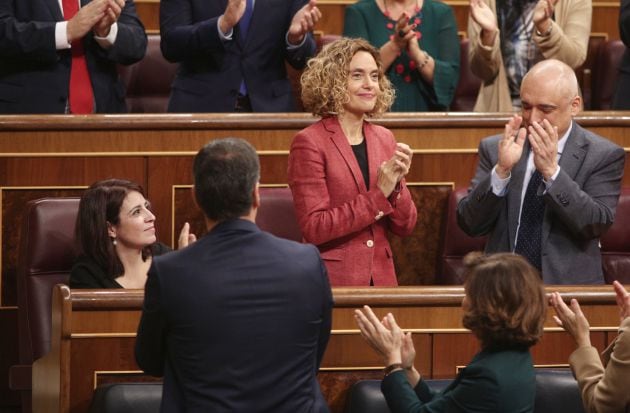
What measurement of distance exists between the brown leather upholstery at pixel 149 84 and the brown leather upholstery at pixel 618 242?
1.57 metres

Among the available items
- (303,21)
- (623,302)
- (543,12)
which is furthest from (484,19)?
(623,302)

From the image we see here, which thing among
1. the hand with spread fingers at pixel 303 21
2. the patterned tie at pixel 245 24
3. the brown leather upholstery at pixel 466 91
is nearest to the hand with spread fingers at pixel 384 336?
the hand with spread fingers at pixel 303 21

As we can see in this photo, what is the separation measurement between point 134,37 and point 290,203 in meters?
0.67

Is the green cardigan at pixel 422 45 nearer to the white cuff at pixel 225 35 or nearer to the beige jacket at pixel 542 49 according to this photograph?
the beige jacket at pixel 542 49

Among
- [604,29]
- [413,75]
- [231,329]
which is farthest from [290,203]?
[604,29]

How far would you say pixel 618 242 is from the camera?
278 cm

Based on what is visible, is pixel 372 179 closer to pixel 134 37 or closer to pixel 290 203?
pixel 290 203

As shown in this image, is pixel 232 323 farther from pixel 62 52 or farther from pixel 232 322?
pixel 62 52

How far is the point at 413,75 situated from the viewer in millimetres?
3221

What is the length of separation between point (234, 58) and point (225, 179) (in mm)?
1516

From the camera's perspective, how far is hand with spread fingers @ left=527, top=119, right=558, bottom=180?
2328 millimetres

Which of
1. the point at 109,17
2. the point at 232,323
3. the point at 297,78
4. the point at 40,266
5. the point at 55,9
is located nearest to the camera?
the point at 232,323

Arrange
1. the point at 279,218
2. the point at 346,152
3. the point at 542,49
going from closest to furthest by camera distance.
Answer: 1. the point at 346,152
2. the point at 279,218
3. the point at 542,49

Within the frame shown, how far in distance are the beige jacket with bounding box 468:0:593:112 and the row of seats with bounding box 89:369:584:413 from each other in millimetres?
1321
